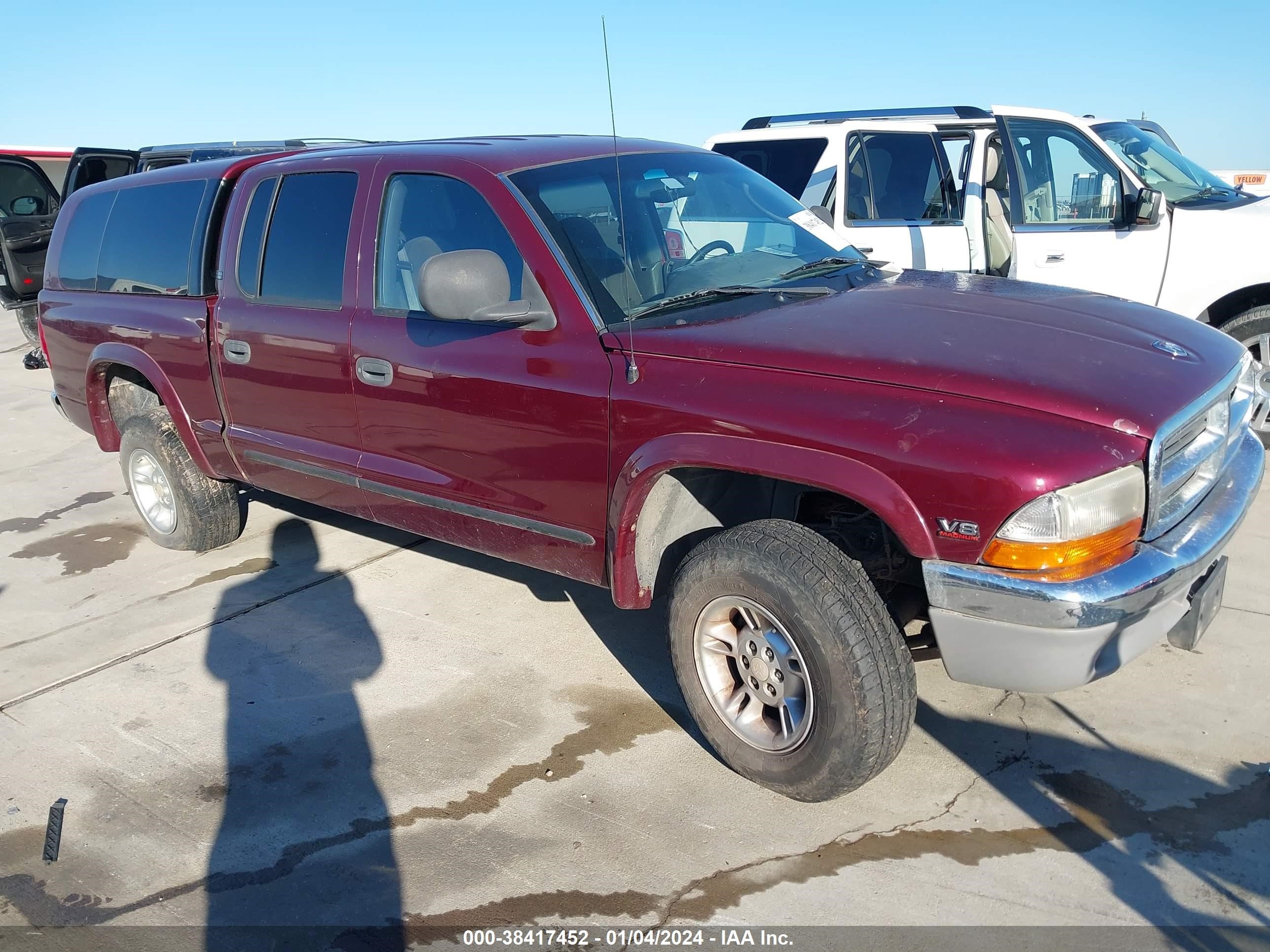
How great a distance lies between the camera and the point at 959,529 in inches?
104

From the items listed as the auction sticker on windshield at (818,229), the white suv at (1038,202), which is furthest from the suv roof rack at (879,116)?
the auction sticker on windshield at (818,229)

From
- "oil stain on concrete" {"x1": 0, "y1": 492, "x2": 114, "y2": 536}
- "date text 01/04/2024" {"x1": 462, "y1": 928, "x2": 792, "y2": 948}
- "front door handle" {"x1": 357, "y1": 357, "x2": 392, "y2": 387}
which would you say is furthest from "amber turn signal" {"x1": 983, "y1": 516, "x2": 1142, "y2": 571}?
"oil stain on concrete" {"x1": 0, "y1": 492, "x2": 114, "y2": 536}

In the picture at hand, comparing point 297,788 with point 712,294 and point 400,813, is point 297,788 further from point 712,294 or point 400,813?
point 712,294

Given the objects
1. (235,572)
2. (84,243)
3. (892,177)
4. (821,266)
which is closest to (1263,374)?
(892,177)

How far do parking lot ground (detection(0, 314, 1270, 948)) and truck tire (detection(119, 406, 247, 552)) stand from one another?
0.70m

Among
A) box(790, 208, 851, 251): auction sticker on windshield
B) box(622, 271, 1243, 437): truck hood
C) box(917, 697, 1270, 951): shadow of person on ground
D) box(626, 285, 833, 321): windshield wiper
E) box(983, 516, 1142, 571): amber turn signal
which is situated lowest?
box(917, 697, 1270, 951): shadow of person on ground

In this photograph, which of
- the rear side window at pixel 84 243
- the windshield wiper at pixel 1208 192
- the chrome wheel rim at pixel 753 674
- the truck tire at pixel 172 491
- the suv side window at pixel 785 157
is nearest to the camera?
the chrome wheel rim at pixel 753 674

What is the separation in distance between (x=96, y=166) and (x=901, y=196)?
855cm

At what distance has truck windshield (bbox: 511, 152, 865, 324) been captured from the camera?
3531mm

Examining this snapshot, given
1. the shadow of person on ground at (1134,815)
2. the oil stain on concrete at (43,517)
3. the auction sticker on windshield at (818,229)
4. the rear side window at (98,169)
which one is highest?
the rear side window at (98,169)

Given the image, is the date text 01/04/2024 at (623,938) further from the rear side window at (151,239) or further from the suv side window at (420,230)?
the rear side window at (151,239)

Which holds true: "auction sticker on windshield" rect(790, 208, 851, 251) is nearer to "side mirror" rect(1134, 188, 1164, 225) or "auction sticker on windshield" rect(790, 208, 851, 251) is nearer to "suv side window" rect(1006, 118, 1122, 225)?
"side mirror" rect(1134, 188, 1164, 225)

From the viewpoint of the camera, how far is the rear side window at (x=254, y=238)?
14.8 ft

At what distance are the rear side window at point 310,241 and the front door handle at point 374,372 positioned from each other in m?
0.31
